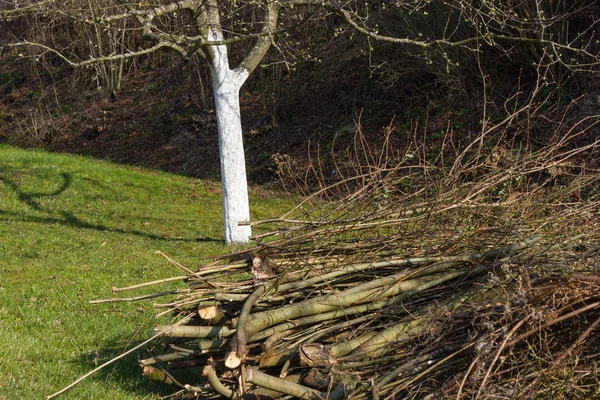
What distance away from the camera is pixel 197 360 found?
4578 mm

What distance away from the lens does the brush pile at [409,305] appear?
13.1 ft

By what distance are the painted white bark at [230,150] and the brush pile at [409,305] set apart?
7.38 m

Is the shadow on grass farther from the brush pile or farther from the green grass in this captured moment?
the brush pile

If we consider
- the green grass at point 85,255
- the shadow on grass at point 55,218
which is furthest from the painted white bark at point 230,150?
the shadow on grass at point 55,218

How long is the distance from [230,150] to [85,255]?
118 inches

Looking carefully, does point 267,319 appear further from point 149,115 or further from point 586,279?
point 149,115

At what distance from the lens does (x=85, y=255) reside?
11.4m

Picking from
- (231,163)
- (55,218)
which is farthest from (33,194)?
(231,163)

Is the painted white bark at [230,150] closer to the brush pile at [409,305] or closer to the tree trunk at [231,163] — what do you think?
the tree trunk at [231,163]

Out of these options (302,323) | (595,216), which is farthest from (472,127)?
(302,323)

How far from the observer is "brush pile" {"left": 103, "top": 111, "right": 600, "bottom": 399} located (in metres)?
3.99

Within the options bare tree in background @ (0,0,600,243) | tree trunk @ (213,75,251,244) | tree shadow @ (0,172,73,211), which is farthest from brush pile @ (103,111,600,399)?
tree shadow @ (0,172,73,211)

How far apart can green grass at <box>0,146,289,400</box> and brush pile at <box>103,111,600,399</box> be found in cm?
87

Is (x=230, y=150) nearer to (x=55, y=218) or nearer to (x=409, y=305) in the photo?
(x=55, y=218)
